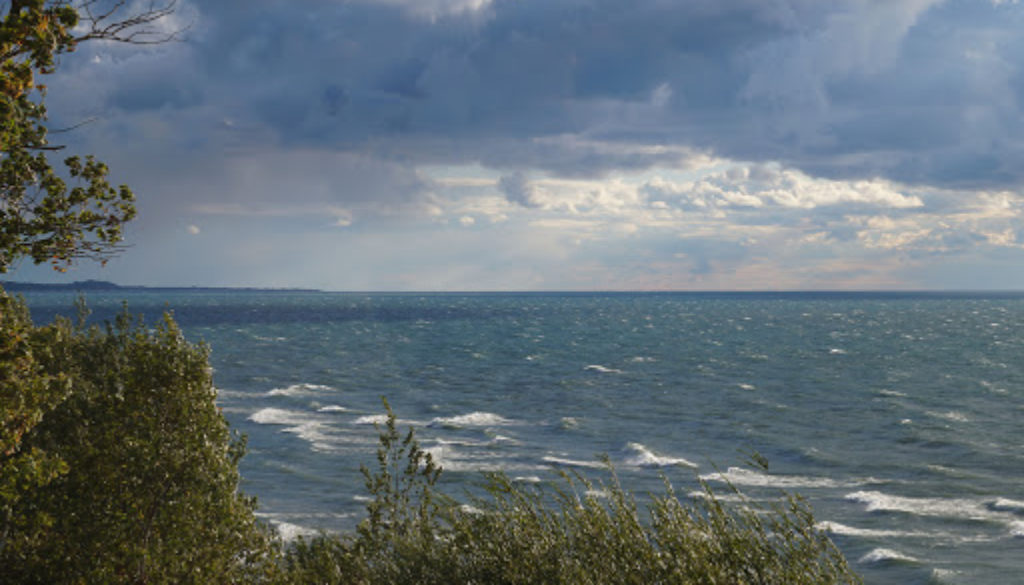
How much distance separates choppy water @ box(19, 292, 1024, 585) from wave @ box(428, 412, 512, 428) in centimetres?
28

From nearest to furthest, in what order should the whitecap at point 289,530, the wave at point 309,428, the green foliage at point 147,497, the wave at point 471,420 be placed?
the green foliage at point 147,497, the whitecap at point 289,530, the wave at point 309,428, the wave at point 471,420

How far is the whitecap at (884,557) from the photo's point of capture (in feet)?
88.1

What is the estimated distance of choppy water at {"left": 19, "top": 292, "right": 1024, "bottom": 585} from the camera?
103ft

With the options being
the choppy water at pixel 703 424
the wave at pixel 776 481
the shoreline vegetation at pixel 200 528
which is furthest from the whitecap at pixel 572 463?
the shoreline vegetation at pixel 200 528

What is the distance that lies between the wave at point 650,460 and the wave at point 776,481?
2028 millimetres

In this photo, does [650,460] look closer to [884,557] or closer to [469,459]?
[469,459]

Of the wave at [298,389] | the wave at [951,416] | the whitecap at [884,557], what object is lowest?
the whitecap at [884,557]

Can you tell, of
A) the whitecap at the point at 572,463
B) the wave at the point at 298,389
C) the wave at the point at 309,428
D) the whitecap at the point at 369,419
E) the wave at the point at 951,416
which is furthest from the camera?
the wave at the point at 298,389

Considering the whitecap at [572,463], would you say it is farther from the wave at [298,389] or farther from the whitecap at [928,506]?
the wave at [298,389]

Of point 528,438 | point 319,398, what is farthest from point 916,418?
point 319,398

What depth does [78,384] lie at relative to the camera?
19.6 m

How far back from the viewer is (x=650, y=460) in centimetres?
4022

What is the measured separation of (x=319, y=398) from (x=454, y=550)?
162 feet

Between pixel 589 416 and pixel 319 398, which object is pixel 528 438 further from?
pixel 319 398
